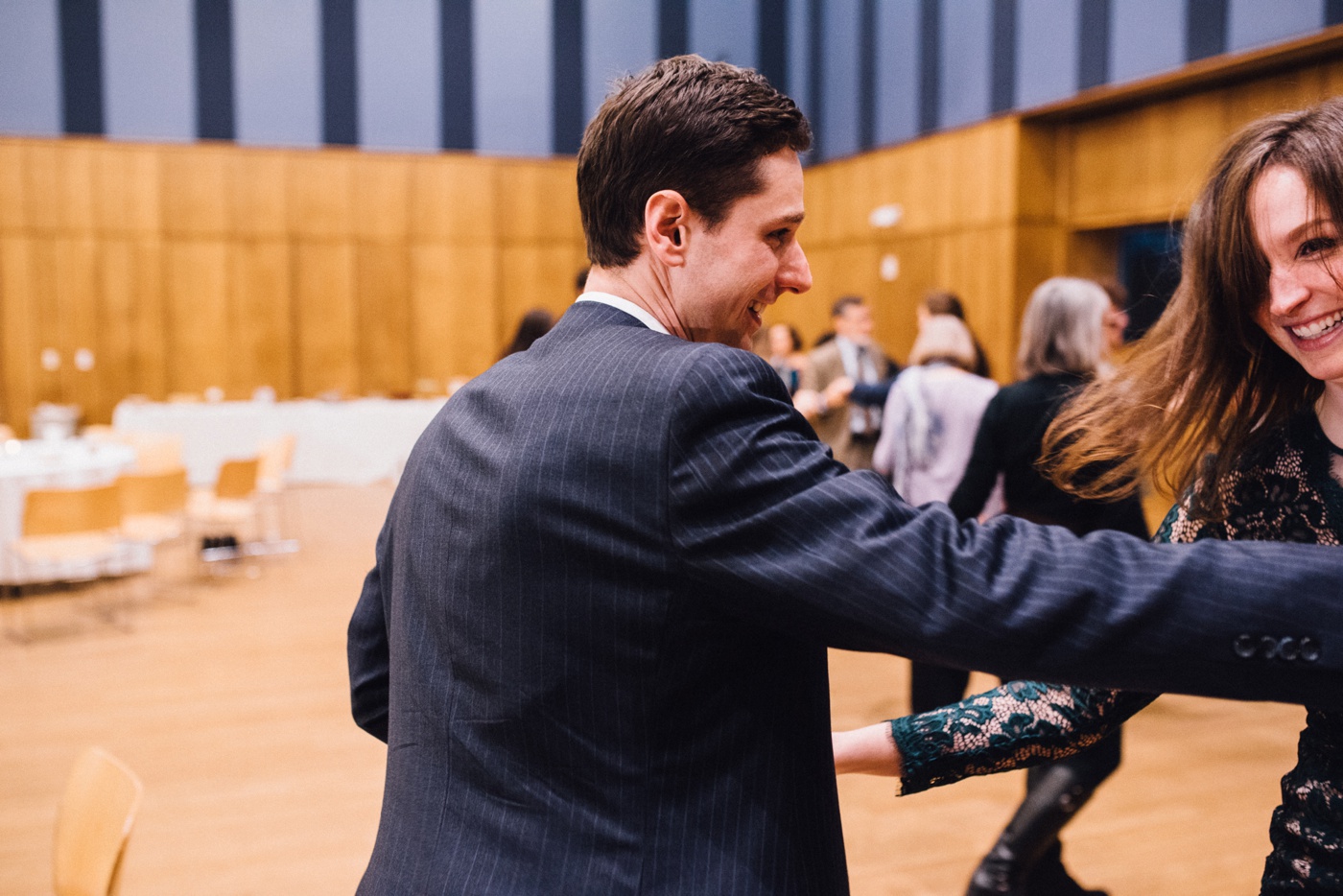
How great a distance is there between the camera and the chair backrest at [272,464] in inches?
310

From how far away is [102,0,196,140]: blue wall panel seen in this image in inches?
496

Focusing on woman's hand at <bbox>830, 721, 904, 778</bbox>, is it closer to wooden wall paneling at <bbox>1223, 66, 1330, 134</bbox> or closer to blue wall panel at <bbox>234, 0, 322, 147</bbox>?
wooden wall paneling at <bbox>1223, 66, 1330, 134</bbox>

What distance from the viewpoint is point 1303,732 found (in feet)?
4.00

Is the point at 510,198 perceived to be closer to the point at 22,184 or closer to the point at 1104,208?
the point at 22,184

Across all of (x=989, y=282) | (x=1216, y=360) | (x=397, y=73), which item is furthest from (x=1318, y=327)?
(x=397, y=73)

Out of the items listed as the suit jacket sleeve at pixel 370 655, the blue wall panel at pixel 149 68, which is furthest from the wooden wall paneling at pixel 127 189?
the suit jacket sleeve at pixel 370 655

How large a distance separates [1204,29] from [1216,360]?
760cm

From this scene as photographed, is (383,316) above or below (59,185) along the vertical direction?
below

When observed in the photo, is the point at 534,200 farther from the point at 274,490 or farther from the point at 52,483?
the point at 52,483

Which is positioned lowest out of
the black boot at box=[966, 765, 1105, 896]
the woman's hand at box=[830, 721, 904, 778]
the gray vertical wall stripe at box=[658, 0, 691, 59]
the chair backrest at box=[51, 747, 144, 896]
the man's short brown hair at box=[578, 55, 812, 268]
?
the black boot at box=[966, 765, 1105, 896]

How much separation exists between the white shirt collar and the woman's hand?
521 mm

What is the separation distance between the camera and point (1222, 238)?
1207 millimetres

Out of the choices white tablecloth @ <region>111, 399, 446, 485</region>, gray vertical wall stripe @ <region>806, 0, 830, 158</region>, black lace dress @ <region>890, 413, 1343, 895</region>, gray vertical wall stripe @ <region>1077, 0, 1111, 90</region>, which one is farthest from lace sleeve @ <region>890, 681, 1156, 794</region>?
gray vertical wall stripe @ <region>806, 0, 830, 158</region>

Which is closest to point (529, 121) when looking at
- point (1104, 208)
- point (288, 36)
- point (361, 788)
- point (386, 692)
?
point (288, 36)
